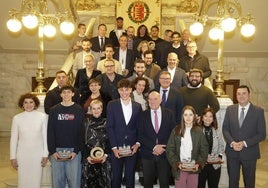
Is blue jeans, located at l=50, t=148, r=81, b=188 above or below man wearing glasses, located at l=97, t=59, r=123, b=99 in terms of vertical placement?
below

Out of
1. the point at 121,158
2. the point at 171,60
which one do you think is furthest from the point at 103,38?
the point at 121,158

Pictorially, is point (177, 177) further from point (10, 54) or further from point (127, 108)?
point (10, 54)

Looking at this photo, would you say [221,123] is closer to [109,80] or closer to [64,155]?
[109,80]

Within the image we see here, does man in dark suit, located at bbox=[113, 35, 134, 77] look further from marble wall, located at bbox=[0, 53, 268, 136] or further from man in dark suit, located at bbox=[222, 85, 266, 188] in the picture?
marble wall, located at bbox=[0, 53, 268, 136]

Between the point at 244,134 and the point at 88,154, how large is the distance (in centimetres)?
236

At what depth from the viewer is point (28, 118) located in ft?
23.6

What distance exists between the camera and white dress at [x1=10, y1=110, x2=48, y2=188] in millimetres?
7188

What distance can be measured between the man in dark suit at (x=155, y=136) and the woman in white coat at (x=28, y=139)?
58.2 inches

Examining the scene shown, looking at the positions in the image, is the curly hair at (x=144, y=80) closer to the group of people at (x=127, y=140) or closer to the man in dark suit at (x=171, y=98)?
the group of people at (x=127, y=140)

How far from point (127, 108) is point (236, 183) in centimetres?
206

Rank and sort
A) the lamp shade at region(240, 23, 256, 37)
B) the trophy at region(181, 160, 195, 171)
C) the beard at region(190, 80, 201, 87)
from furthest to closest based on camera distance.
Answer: the lamp shade at region(240, 23, 256, 37)
the beard at region(190, 80, 201, 87)
the trophy at region(181, 160, 195, 171)

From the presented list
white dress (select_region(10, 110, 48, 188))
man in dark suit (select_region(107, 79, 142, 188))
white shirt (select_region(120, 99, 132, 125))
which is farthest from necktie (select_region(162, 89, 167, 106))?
white dress (select_region(10, 110, 48, 188))

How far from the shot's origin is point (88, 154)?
721 cm

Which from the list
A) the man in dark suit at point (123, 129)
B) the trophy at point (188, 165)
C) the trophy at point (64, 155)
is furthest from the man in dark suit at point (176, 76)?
the trophy at point (64, 155)
